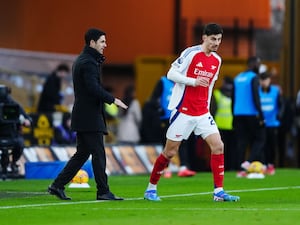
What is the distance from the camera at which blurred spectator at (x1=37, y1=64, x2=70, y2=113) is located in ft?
88.3

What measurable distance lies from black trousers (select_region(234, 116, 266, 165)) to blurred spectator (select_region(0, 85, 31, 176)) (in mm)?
4189

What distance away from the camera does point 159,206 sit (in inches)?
571

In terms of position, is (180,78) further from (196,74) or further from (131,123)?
(131,123)

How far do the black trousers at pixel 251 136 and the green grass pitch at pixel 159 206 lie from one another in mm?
3195

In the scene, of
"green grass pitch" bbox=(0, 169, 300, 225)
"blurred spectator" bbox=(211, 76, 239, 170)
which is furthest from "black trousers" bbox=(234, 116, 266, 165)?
"green grass pitch" bbox=(0, 169, 300, 225)

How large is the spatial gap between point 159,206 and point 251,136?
9474mm

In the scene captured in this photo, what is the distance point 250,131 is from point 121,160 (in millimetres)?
3357

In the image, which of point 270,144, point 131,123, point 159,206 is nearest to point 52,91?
point 270,144

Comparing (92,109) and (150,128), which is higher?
(92,109)

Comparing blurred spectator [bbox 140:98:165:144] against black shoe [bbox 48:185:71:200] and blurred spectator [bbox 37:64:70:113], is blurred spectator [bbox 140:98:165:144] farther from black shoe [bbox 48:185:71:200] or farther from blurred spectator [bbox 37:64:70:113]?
black shoe [bbox 48:185:71:200]

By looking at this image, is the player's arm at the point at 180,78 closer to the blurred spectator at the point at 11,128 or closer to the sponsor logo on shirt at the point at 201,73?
the sponsor logo on shirt at the point at 201,73

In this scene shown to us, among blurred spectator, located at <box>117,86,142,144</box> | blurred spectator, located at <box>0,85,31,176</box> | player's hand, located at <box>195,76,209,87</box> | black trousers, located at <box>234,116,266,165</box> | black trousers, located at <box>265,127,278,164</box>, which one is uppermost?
player's hand, located at <box>195,76,209,87</box>

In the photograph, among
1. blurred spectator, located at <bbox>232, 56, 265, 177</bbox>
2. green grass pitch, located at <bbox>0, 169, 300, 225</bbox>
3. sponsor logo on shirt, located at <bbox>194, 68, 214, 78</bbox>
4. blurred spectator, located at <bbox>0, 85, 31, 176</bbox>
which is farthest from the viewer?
blurred spectator, located at <bbox>232, 56, 265, 177</bbox>

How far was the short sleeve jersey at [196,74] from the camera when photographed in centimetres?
Result: 1548
